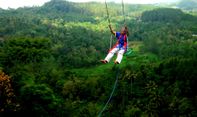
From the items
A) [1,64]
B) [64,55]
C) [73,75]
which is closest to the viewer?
[1,64]

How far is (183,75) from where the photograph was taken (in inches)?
3029

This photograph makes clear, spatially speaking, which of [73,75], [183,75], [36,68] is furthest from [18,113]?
[183,75]

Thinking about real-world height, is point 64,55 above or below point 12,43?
below

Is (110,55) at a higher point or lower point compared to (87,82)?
higher

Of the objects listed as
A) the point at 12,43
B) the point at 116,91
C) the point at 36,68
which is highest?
the point at 12,43

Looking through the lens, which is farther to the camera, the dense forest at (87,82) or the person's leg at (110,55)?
the dense forest at (87,82)

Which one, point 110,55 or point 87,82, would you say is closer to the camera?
point 110,55

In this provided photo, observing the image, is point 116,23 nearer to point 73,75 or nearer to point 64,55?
point 64,55

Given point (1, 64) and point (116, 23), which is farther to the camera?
point (116, 23)

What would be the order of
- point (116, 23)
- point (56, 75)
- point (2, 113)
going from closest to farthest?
point (2, 113) → point (56, 75) → point (116, 23)

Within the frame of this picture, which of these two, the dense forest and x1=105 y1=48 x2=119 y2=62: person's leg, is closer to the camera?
x1=105 y1=48 x2=119 y2=62: person's leg

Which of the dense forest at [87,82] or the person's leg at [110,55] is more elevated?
the person's leg at [110,55]

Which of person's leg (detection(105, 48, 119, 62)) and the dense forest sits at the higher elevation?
person's leg (detection(105, 48, 119, 62))

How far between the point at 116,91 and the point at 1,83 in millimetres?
29134
